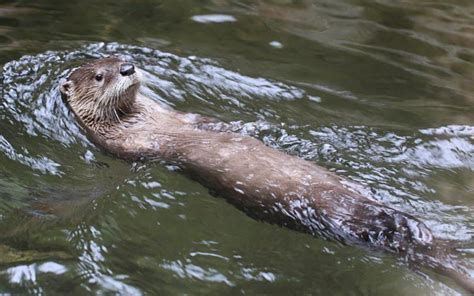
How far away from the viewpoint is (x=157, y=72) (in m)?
5.42

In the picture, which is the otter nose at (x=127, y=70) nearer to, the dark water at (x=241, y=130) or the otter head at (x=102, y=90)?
the otter head at (x=102, y=90)

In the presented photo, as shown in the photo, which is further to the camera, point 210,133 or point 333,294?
point 210,133

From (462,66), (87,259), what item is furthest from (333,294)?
(462,66)

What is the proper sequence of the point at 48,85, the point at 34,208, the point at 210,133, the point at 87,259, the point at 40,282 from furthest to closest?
the point at 48,85 < the point at 210,133 < the point at 34,208 < the point at 87,259 < the point at 40,282

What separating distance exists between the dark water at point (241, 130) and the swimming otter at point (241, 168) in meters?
0.12

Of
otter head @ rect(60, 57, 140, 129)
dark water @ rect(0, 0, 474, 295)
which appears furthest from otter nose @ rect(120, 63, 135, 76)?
dark water @ rect(0, 0, 474, 295)

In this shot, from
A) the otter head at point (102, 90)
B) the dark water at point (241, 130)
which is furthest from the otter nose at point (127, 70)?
the dark water at point (241, 130)

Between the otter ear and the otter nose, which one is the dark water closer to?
the otter ear

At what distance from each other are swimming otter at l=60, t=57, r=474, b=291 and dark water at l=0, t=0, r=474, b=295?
4.7 inches

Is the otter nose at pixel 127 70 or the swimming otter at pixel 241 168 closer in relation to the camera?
the swimming otter at pixel 241 168

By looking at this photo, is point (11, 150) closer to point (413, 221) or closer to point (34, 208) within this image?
point (34, 208)

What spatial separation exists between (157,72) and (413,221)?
9.55 feet

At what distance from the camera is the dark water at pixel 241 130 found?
128 inches

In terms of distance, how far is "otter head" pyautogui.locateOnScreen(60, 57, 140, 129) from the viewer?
14.4 feet
